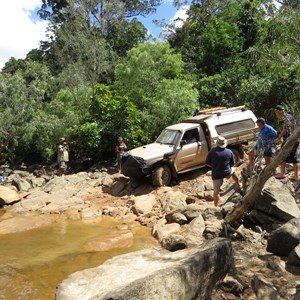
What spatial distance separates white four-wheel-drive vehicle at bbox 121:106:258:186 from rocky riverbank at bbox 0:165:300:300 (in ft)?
1.96

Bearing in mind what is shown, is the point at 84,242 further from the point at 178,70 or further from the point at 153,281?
the point at 178,70

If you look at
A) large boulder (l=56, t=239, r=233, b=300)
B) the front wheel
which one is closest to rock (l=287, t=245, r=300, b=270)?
large boulder (l=56, t=239, r=233, b=300)

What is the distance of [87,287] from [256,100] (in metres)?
14.4

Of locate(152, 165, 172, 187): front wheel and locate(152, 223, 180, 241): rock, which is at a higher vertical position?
locate(152, 165, 172, 187): front wheel

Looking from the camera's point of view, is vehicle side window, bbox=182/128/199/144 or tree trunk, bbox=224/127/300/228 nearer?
tree trunk, bbox=224/127/300/228

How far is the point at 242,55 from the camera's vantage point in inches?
861

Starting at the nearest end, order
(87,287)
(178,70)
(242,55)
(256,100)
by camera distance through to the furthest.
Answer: (87,287), (256,100), (178,70), (242,55)

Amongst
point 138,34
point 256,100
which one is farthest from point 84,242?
point 138,34

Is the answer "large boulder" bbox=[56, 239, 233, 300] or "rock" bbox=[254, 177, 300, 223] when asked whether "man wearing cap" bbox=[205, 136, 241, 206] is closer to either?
"rock" bbox=[254, 177, 300, 223]

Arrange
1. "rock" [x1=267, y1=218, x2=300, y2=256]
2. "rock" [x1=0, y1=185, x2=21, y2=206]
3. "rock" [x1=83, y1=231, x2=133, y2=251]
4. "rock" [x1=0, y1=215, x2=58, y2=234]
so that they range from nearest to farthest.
Result: "rock" [x1=267, y1=218, x2=300, y2=256]
"rock" [x1=83, y1=231, x2=133, y2=251]
"rock" [x1=0, y1=215, x2=58, y2=234]
"rock" [x1=0, y1=185, x2=21, y2=206]

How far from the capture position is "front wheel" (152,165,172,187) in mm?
10898

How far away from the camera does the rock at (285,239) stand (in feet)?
17.5

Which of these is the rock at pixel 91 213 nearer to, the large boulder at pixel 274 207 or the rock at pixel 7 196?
the rock at pixel 7 196

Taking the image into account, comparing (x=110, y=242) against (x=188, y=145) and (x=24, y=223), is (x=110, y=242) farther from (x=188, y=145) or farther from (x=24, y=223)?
(x=188, y=145)
